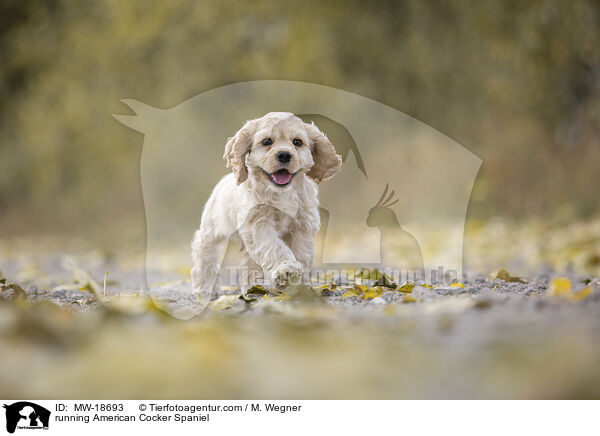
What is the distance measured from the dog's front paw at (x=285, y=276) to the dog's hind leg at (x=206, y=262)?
3.01 feet

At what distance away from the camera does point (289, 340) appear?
199 centimetres

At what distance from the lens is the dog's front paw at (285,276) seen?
346 centimetres

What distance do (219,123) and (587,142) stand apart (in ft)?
17.0

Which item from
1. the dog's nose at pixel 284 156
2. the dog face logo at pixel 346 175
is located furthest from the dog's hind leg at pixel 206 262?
the dog face logo at pixel 346 175

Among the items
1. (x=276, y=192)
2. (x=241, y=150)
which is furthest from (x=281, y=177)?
(x=241, y=150)

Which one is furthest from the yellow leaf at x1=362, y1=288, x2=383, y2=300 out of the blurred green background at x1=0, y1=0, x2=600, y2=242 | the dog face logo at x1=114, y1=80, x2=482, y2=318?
the blurred green background at x1=0, y1=0, x2=600, y2=242

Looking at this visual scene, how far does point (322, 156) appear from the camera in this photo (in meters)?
3.92

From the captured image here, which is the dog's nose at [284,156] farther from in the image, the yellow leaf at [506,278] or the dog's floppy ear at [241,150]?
the yellow leaf at [506,278]

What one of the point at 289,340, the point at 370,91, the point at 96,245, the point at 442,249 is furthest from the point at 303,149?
the point at 96,245
